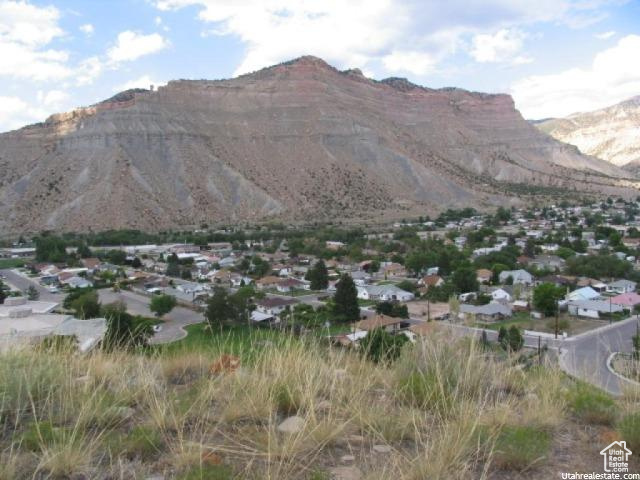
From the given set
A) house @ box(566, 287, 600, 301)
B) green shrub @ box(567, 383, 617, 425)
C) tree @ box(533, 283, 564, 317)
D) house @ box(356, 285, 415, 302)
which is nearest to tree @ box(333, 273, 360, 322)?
house @ box(356, 285, 415, 302)

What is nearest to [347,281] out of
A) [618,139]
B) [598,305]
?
[598,305]

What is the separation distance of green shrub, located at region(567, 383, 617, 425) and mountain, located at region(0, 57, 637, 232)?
71.8 metres

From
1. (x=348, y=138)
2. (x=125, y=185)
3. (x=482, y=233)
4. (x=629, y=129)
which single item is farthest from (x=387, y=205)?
(x=629, y=129)

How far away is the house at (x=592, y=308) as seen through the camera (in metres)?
29.2

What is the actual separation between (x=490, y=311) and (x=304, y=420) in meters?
27.0

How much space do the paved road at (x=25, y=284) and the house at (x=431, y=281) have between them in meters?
22.5

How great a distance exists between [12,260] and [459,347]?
5757 centimetres

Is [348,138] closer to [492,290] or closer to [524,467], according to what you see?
[492,290]

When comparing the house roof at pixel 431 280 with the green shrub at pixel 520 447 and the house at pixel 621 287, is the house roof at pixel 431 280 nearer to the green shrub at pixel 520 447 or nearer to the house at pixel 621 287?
the house at pixel 621 287

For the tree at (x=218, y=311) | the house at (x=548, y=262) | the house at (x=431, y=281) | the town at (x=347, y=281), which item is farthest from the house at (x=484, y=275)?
the tree at (x=218, y=311)

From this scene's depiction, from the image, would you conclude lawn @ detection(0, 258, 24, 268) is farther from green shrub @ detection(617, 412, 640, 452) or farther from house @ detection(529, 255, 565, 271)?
green shrub @ detection(617, 412, 640, 452)

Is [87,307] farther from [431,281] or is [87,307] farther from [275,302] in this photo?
[431,281]

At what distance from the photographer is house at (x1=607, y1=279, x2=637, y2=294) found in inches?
1385

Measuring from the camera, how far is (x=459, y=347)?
4.98m
